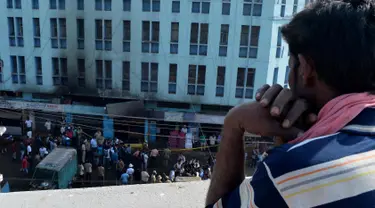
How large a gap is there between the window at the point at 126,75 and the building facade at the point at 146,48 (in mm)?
45

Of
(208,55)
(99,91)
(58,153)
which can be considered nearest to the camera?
(58,153)

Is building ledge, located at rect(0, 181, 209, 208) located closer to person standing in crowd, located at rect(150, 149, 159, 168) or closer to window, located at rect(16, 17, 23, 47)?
person standing in crowd, located at rect(150, 149, 159, 168)

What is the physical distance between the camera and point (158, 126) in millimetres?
16094

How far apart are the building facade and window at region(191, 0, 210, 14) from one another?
42 mm

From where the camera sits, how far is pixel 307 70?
0.99 m

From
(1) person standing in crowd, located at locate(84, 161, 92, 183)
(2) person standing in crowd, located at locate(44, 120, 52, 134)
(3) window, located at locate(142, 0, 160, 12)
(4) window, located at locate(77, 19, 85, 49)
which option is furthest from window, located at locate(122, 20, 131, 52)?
(1) person standing in crowd, located at locate(84, 161, 92, 183)

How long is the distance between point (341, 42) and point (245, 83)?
15.6 metres

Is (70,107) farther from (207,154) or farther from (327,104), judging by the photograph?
(327,104)

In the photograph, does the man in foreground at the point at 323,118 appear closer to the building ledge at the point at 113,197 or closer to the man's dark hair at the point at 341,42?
the man's dark hair at the point at 341,42

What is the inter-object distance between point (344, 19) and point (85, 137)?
1523 cm

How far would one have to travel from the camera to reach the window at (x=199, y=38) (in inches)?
625

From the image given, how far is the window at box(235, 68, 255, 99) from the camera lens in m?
16.2

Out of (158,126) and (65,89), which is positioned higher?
(65,89)

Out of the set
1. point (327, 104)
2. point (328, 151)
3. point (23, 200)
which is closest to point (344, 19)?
point (327, 104)
